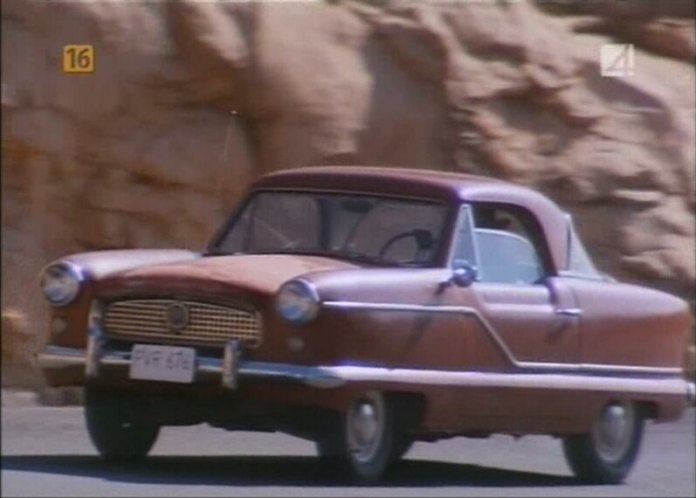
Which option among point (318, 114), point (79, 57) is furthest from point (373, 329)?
point (318, 114)

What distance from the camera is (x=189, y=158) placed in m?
6.20

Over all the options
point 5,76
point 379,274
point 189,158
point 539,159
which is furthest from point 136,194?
point 539,159

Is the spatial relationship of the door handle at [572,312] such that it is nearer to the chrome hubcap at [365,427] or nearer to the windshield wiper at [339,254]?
the windshield wiper at [339,254]

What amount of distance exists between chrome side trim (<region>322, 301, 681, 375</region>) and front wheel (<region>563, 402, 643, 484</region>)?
154 millimetres

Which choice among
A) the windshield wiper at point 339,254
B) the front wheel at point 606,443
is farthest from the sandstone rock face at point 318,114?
the front wheel at point 606,443

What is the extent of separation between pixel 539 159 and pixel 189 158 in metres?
1.92

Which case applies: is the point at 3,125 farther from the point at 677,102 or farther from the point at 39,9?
the point at 677,102

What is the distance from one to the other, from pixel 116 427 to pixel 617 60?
4.11 m

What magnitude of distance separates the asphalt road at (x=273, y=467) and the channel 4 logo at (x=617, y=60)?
6.68ft

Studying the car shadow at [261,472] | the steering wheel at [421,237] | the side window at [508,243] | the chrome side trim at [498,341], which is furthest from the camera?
the side window at [508,243]

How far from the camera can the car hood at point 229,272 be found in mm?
4652

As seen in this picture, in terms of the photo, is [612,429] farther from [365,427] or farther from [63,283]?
[63,283]

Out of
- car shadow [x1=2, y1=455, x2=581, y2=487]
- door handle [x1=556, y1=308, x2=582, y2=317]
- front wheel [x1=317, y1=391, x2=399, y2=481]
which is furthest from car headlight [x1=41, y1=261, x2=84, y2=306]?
door handle [x1=556, y1=308, x2=582, y2=317]

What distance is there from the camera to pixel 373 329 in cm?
484
